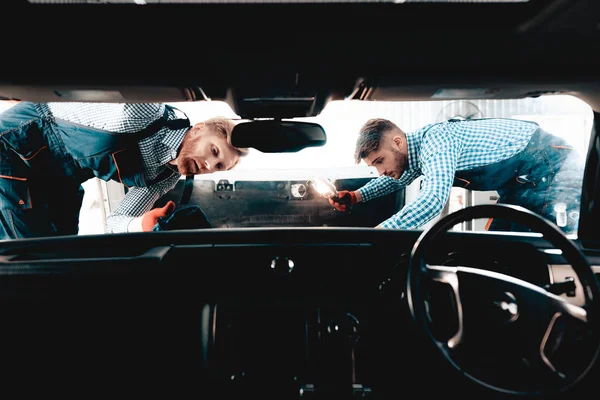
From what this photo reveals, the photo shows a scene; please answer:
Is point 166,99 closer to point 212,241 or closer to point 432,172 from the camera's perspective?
point 212,241

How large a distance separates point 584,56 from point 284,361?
152 cm

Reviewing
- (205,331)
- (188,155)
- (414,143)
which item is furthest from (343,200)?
(205,331)

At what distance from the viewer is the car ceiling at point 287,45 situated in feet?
3.83

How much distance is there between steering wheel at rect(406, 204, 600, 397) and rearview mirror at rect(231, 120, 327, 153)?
1.99 feet

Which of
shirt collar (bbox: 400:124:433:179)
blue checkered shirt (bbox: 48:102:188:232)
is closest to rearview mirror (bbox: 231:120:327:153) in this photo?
blue checkered shirt (bbox: 48:102:188:232)

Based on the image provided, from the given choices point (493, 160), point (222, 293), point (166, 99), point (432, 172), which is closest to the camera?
point (166, 99)

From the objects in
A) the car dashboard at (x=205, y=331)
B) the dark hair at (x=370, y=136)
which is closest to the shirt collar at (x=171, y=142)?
the dark hair at (x=370, y=136)

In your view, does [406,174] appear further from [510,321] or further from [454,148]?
[510,321]

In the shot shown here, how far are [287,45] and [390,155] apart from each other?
2.81 m

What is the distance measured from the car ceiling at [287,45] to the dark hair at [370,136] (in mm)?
2592

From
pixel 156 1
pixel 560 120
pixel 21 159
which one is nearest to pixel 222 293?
pixel 156 1

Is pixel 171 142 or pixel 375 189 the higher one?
pixel 171 142

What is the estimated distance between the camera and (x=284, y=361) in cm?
142

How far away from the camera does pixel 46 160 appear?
3.21 meters
